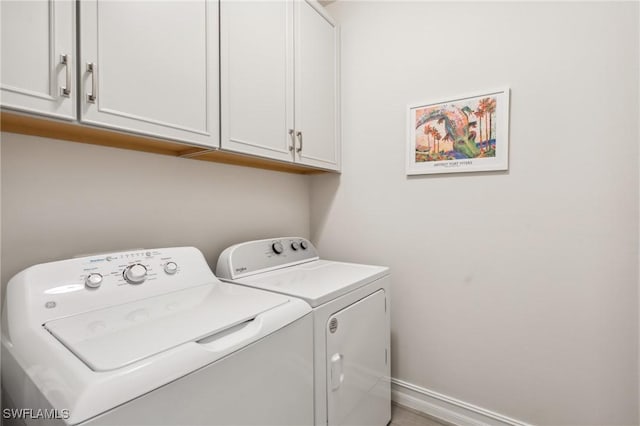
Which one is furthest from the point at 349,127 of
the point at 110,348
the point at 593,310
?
the point at 110,348

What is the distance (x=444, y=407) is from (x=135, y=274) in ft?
5.70

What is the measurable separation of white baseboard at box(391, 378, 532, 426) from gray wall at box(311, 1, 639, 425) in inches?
1.8

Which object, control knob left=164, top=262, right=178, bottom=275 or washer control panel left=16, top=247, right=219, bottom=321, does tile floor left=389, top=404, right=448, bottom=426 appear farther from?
control knob left=164, top=262, right=178, bottom=275

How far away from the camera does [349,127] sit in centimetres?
202

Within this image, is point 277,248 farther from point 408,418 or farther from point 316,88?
point 408,418

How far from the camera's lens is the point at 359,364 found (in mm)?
1368

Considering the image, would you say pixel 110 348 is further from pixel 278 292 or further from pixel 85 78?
pixel 85 78

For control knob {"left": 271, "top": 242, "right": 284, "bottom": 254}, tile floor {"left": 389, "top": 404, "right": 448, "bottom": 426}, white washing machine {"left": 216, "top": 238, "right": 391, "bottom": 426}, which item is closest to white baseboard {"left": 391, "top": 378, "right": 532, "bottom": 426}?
tile floor {"left": 389, "top": 404, "right": 448, "bottom": 426}

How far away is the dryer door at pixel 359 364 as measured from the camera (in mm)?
1198

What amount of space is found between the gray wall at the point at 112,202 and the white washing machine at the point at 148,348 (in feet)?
0.60

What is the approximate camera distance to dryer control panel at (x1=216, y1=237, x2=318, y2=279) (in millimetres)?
1437

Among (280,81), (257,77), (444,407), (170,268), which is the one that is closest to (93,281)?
(170,268)

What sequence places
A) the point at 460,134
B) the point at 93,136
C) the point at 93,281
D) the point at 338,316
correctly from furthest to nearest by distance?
A: the point at 460,134 < the point at 338,316 < the point at 93,136 < the point at 93,281

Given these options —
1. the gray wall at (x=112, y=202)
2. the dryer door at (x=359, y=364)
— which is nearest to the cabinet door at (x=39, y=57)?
the gray wall at (x=112, y=202)
